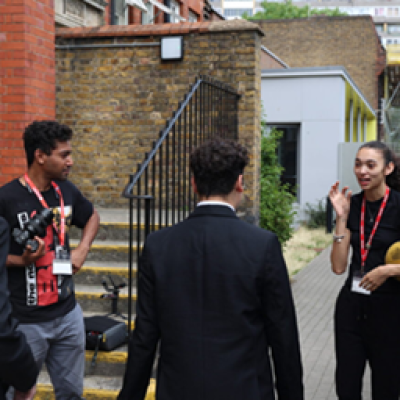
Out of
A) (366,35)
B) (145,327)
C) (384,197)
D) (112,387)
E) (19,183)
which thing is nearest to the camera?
(145,327)

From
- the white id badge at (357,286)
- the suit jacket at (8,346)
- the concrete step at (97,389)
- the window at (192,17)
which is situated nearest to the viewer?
the suit jacket at (8,346)

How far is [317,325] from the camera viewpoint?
761 centimetres

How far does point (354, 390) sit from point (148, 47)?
19.8 ft

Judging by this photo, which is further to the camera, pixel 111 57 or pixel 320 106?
pixel 320 106

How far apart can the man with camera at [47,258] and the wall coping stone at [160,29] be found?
4.90 m

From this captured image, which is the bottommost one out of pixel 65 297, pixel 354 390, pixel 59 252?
pixel 354 390

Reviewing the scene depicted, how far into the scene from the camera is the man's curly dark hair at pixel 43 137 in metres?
3.54

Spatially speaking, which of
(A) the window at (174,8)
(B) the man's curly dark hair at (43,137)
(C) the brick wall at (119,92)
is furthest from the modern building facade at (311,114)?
(B) the man's curly dark hair at (43,137)

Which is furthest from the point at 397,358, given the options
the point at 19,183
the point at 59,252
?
the point at 19,183

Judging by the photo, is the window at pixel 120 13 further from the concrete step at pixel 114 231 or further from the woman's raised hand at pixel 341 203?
the woman's raised hand at pixel 341 203

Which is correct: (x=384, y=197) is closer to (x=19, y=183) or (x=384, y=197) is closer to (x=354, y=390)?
(x=354, y=390)

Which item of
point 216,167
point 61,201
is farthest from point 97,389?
point 216,167

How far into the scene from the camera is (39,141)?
3553mm

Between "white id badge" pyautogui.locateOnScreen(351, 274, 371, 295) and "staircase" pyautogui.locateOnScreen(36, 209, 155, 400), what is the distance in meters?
1.88
